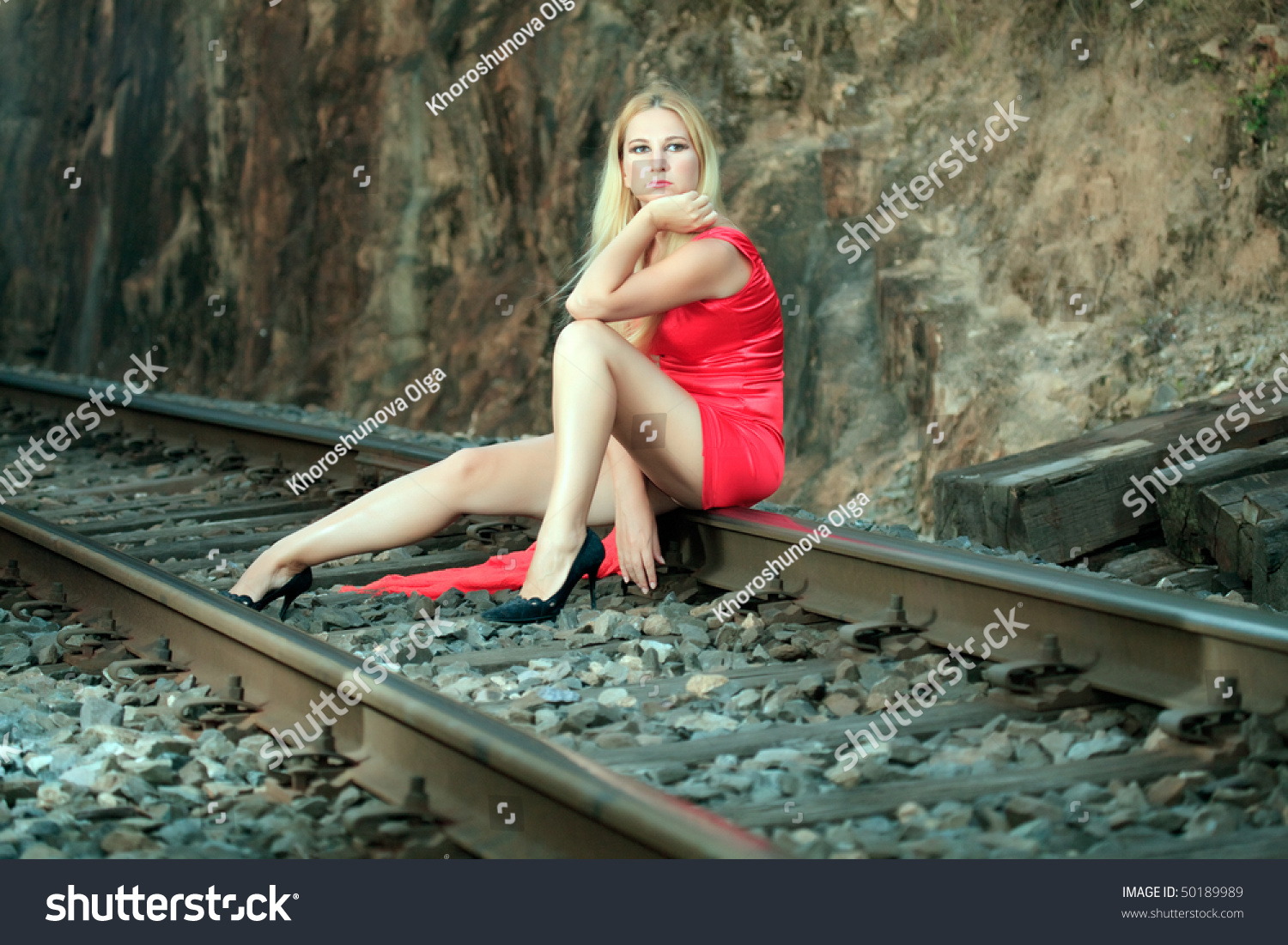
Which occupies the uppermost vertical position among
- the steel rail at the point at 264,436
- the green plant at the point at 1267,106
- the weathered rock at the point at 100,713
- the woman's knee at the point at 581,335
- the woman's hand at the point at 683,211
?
the green plant at the point at 1267,106

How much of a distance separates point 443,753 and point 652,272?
178cm

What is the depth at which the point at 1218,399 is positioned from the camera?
17.0 ft

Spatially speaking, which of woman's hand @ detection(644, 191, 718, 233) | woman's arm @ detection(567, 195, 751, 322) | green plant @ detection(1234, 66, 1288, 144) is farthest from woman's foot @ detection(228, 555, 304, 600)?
green plant @ detection(1234, 66, 1288, 144)

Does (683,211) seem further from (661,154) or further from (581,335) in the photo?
(581,335)

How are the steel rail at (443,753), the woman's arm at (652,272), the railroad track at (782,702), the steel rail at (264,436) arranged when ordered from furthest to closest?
the steel rail at (264,436) → the woman's arm at (652,272) → the railroad track at (782,702) → the steel rail at (443,753)

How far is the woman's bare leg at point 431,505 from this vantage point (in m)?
3.91

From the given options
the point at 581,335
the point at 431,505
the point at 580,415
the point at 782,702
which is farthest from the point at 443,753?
the point at 431,505

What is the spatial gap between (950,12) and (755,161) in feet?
4.11

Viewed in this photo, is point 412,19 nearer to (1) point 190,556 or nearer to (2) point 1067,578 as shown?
(1) point 190,556

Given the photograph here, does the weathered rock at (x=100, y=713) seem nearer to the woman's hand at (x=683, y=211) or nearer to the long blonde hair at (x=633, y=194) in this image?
the long blonde hair at (x=633, y=194)

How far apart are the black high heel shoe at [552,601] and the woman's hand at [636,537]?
0.45 feet

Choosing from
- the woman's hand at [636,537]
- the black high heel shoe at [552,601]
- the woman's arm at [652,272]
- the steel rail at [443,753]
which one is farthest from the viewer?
the woman's hand at [636,537]

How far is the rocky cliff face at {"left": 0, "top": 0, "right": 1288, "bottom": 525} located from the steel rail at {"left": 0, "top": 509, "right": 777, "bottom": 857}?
156 inches

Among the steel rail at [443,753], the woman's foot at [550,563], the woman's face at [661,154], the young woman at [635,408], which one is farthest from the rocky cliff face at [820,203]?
the steel rail at [443,753]
